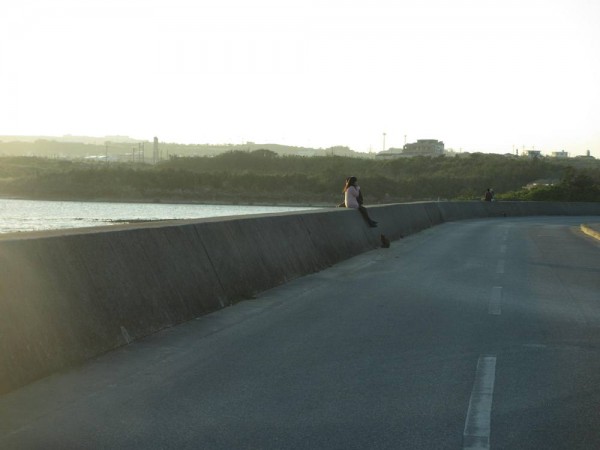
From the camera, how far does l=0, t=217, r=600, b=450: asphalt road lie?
555 centimetres

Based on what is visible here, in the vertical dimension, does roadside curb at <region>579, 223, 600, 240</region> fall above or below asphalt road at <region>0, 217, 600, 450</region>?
below

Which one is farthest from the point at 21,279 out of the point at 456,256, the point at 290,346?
the point at 456,256

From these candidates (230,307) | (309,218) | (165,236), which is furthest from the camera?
(309,218)

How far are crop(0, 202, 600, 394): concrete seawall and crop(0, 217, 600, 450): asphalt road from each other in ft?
0.79

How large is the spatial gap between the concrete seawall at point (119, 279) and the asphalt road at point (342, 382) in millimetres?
240

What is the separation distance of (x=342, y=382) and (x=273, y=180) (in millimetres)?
75716

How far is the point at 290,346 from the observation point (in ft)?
28.5

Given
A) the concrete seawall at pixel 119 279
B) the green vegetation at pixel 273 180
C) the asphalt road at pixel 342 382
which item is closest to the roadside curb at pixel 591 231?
the concrete seawall at pixel 119 279

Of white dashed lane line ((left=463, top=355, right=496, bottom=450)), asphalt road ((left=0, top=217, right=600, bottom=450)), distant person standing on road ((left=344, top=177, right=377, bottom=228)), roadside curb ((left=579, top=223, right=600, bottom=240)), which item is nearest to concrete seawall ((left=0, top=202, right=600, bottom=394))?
asphalt road ((left=0, top=217, right=600, bottom=450))

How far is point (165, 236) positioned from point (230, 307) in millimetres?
1609

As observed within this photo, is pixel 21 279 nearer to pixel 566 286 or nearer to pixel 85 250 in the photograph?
pixel 85 250

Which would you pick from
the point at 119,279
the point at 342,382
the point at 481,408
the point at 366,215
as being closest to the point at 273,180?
the point at 366,215

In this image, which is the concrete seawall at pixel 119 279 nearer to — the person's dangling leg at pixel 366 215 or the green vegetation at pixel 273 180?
the person's dangling leg at pixel 366 215

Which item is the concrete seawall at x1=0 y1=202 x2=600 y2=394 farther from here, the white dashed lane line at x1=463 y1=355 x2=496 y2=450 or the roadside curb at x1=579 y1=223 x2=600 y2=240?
the roadside curb at x1=579 y1=223 x2=600 y2=240
